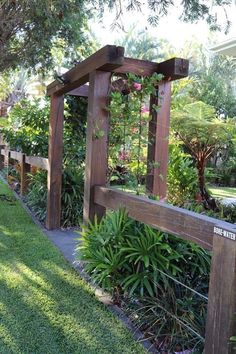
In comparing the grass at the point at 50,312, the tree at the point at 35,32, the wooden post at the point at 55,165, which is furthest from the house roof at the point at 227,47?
the grass at the point at 50,312

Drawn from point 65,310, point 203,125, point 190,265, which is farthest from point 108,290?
point 203,125

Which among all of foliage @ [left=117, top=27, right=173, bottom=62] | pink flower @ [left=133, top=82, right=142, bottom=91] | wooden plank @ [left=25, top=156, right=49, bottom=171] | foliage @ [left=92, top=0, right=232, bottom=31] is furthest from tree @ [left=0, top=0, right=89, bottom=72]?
foliage @ [left=117, top=27, right=173, bottom=62]

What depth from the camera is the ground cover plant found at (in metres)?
2.49

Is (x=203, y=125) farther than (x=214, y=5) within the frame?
Yes

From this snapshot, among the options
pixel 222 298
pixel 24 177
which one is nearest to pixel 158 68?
pixel 222 298

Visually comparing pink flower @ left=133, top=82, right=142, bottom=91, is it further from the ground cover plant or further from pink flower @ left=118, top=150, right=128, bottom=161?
the ground cover plant

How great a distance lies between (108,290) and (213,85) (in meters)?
18.7

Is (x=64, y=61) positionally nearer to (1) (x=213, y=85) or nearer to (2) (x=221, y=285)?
(2) (x=221, y=285)

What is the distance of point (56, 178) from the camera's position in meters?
5.55

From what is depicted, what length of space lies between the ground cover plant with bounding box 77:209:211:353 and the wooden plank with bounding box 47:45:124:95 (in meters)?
1.34

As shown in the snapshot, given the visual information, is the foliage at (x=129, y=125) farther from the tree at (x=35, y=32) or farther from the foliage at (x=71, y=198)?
the tree at (x=35, y=32)

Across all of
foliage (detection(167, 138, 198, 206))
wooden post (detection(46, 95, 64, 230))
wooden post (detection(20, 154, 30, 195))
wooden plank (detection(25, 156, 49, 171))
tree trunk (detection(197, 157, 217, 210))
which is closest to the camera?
wooden post (detection(46, 95, 64, 230))

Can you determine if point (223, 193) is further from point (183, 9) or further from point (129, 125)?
point (129, 125)

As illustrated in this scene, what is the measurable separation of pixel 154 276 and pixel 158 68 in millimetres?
2202
